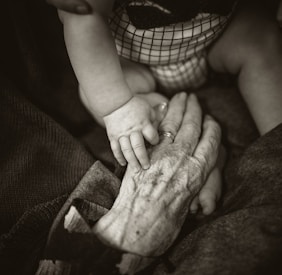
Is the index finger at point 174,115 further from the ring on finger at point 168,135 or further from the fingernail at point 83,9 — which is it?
the fingernail at point 83,9

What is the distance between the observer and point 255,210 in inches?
20.4

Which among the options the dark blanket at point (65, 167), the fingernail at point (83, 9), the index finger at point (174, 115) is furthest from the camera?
the index finger at point (174, 115)

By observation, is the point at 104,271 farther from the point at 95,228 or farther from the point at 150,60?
the point at 150,60

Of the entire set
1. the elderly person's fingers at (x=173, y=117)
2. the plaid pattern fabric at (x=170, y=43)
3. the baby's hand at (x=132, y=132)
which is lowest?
the elderly person's fingers at (x=173, y=117)

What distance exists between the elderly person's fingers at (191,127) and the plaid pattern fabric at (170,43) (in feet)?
0.38

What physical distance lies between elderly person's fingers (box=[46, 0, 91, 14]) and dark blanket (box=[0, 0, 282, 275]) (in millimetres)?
128

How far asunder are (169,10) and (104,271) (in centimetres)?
54

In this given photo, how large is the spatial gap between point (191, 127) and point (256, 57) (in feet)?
0.83

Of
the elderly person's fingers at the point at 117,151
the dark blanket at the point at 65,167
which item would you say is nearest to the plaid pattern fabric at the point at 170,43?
the dark blanket at the point at 65,167

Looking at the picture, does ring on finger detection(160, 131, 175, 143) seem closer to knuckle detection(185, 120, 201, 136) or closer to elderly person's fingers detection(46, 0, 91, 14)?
knuckle detection(185, 120, 201, 136)

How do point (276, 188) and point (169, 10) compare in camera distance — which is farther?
point (169, 10)

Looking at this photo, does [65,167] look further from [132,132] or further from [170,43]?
[170,43]

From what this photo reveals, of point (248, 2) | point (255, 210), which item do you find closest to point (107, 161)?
point (255, 210)

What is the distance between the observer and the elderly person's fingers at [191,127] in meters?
0.67
